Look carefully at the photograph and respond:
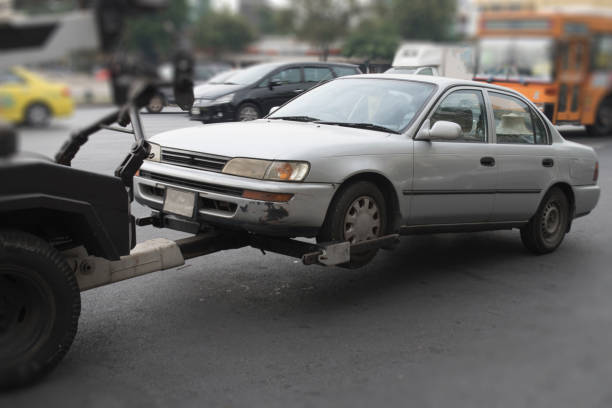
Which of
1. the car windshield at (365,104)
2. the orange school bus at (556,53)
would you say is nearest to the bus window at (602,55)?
the orange school bus at (556,53)

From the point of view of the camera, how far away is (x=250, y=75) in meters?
12.4

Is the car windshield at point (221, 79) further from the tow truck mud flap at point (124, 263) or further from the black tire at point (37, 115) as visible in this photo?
the black tire at point (37, 115)

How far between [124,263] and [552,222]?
14.1 ft

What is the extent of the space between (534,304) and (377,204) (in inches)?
50.7

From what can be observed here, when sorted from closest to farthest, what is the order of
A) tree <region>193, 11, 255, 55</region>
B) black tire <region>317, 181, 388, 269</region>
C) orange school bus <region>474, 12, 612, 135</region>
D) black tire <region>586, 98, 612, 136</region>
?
black tire <region>317, 181, 388, 269</region> < orange school bus <region>474, 12, 612, 135</region> < black tire <region>586, 98, 612, 136</region> < tree <region>193, 11, 255, 55</region>

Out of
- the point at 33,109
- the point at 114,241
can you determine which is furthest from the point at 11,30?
the point at 114,241

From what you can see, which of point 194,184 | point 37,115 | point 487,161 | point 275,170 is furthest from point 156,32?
point 487,161

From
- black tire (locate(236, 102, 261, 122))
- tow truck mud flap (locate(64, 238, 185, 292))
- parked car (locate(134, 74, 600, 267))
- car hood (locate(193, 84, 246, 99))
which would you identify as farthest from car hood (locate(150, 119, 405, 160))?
black tire (locate(236, 102, 261, 122))

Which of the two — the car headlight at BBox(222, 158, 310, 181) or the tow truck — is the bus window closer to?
the car headlight at BBox(222, 158, 310, 181)

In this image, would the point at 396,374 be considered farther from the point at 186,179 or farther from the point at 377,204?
the point at 186,179

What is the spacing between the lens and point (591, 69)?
16.0 metres

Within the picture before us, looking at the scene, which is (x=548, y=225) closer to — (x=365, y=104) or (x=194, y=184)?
(x=365, y=104)

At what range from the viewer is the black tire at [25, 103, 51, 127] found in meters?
3.21

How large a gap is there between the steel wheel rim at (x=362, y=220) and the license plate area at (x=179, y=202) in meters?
1.07
